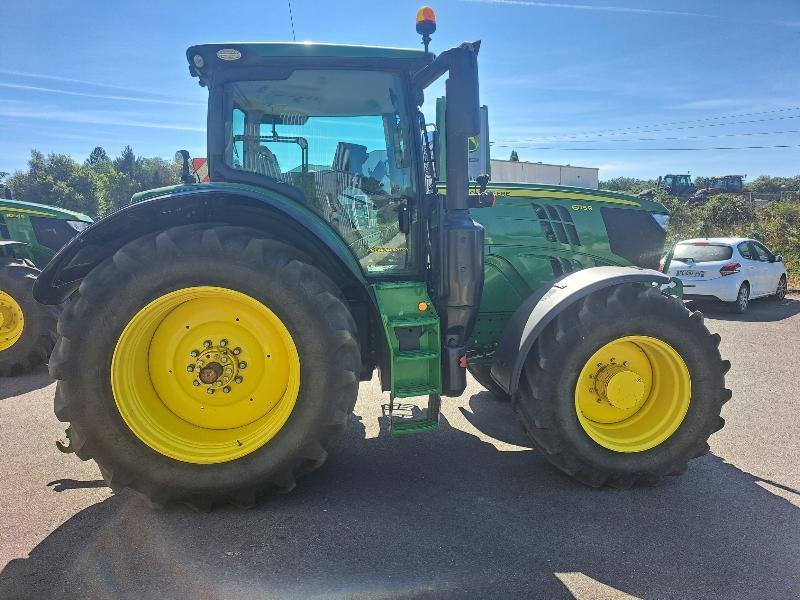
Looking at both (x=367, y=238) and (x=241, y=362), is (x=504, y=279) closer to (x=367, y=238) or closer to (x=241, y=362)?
(x=367, y=238)

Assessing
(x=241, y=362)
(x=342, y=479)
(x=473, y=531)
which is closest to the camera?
(x=473, y=531)

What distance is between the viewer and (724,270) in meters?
9.47

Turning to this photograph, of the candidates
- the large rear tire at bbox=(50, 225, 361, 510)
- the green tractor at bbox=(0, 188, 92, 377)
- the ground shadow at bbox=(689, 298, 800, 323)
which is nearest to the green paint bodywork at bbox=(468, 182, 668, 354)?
the large rear tire at bbox=(50, 225, 361, 510)

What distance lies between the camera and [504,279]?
149 inches

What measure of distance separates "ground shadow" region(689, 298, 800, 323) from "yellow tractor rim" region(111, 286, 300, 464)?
351 inches

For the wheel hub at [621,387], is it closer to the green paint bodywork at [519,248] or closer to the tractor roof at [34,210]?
the green paint bodywork at [519,248]

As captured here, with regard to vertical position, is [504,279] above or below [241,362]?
above

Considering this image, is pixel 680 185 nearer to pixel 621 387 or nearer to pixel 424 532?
pixel 621 387

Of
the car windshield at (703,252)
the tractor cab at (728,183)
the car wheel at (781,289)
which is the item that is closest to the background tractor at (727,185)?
the tractor cab at (728,183)

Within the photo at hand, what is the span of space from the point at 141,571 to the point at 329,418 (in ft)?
3.50

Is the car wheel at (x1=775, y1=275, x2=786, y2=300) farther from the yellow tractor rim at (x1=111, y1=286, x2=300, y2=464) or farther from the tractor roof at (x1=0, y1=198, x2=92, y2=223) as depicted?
the tractor roof at (x1=0, y1=198, x2=92, y2=223)

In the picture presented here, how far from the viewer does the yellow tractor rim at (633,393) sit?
3.10 m

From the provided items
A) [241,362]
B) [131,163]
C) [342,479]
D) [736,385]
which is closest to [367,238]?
[241,362]

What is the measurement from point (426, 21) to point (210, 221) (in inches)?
66.3
